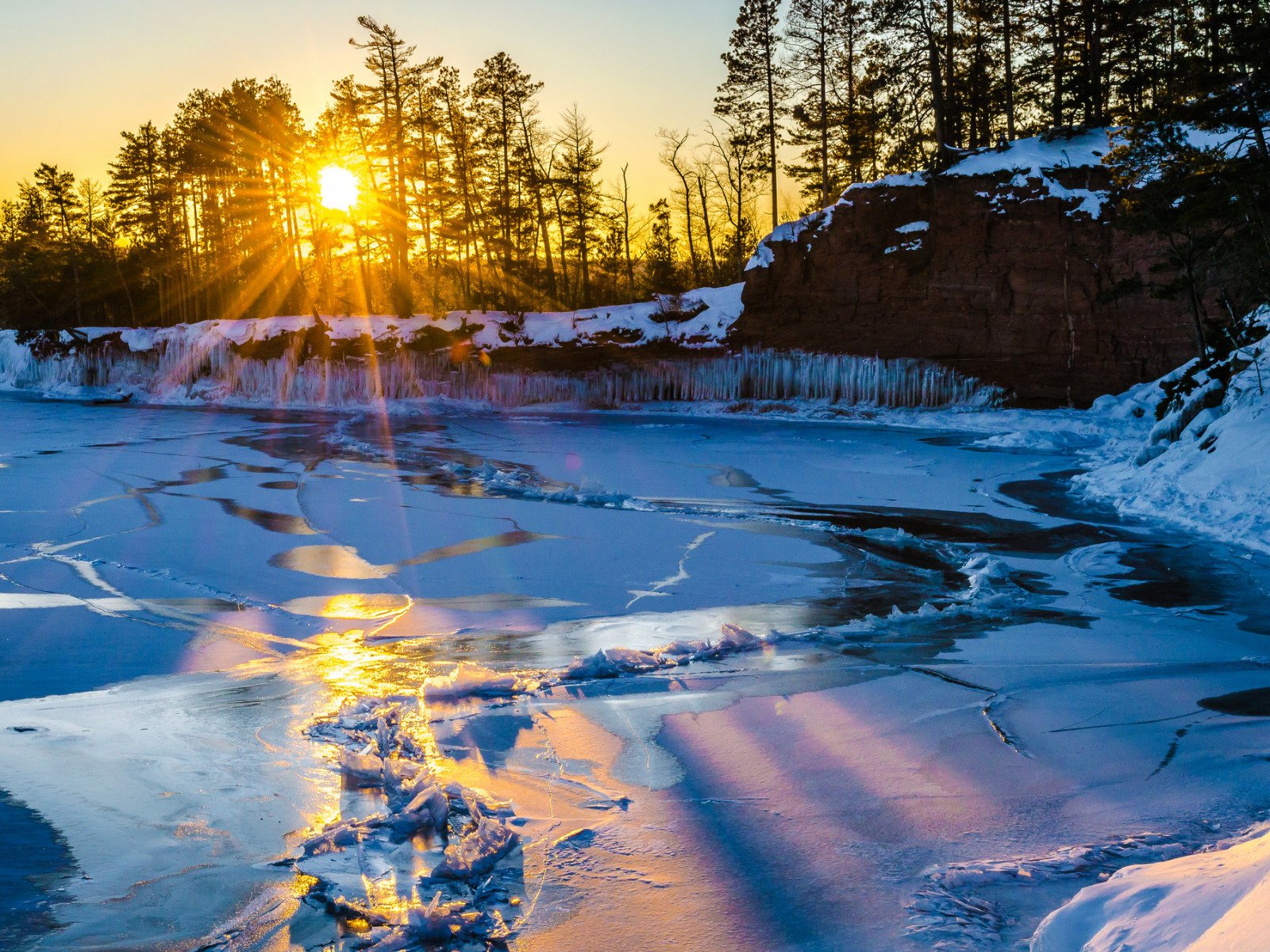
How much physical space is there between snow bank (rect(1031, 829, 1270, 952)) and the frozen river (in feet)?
0.82

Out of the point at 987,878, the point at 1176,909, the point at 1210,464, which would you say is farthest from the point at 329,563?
the point at 1210,464

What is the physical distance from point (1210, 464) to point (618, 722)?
8.96 meters

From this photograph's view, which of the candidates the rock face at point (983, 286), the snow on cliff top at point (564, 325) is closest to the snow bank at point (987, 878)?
the rock face at point (983, 286)

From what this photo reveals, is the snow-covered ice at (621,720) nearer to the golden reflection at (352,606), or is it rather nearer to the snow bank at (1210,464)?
the golden reflection at (352,606)

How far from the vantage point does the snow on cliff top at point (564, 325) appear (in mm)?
27484

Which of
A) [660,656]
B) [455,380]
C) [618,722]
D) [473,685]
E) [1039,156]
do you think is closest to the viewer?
[618,722]

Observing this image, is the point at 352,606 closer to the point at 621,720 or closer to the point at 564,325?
the point at 621,720

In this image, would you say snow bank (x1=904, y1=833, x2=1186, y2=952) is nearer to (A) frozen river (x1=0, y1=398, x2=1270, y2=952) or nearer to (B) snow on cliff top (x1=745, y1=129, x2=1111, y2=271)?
(A) frozen river (x1=0, y1=398, x2=1270, y2=952)

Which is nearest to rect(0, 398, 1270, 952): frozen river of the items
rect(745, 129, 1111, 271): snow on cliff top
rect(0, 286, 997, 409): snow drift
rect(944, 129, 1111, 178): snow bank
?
rect(0, 286, 997, 409): snow drift

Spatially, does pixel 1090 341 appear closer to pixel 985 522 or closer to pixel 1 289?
pixel 985 522

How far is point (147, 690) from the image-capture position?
4.83m

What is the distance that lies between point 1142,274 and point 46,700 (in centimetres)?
2294

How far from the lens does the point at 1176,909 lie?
2.26 metres

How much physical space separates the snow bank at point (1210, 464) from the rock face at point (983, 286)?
25.6 feet
